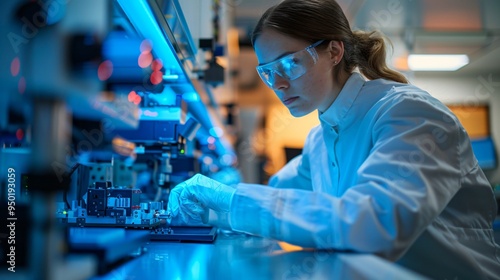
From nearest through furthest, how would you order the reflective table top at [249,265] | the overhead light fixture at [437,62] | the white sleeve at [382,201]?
the reflective table top at [249,265], the white sleeve at [382,201], the overhead light fixture at [437,62]

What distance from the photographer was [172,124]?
149 centimetres

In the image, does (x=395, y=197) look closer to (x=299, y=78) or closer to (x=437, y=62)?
(x=299, y=78)

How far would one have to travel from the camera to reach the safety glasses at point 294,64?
129 cm

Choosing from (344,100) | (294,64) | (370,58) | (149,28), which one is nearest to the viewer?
(149,28)

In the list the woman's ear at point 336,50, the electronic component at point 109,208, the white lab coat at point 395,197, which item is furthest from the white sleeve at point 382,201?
the woman's ear at point 336,50

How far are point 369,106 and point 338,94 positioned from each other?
0.46 ft

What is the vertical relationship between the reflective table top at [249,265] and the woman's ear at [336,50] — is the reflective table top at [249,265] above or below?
below

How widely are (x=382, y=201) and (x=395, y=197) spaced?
3 centimetres

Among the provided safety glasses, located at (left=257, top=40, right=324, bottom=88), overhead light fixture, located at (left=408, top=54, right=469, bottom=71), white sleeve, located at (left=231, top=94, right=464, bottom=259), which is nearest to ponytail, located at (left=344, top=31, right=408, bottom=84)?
safety glasses, located at (left=257, top=40, right=324, bottom=88)

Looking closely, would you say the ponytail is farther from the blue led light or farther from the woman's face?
the blue led light

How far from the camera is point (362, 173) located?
1.01 metres

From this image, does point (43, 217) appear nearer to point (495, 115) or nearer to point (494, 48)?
point (494, 48)

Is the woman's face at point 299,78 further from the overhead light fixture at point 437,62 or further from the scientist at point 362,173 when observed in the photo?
the overhead light fixture at point 437,62

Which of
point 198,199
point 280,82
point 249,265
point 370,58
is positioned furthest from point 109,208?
point 370,58
